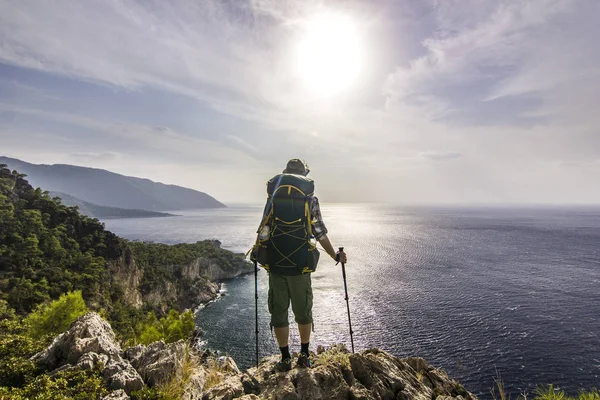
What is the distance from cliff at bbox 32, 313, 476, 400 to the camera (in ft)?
18.4

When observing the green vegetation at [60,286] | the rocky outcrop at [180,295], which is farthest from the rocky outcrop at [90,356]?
the rocky outcrop at [180,295]

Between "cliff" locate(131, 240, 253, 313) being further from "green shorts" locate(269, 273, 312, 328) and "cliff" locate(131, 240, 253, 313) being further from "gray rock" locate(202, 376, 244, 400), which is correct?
"green shorts" locate(269, 273, 312, 328)

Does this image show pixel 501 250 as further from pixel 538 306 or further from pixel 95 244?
pixel 95 244

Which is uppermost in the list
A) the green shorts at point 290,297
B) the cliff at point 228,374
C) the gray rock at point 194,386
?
the green shorts at point 290,297

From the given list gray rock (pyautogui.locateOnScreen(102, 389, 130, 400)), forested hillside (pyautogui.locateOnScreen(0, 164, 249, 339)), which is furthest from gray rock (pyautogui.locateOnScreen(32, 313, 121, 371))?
forested hillside (pyautogui.locateOnScreen(0, 164, 249, 339))

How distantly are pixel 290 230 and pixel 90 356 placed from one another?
5384 millimetres

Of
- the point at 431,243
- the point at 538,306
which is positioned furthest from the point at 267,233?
the point at 431,243

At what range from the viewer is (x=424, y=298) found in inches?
2452

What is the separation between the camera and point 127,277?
65500 millimetres

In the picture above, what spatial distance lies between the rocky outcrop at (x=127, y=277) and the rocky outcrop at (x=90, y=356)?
6208 cm

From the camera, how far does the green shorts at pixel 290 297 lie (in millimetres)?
6414

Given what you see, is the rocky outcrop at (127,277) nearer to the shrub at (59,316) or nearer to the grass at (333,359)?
the shrub at (59,316)

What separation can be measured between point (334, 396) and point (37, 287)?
53.3 m

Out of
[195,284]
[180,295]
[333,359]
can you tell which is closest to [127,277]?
[180,295]
